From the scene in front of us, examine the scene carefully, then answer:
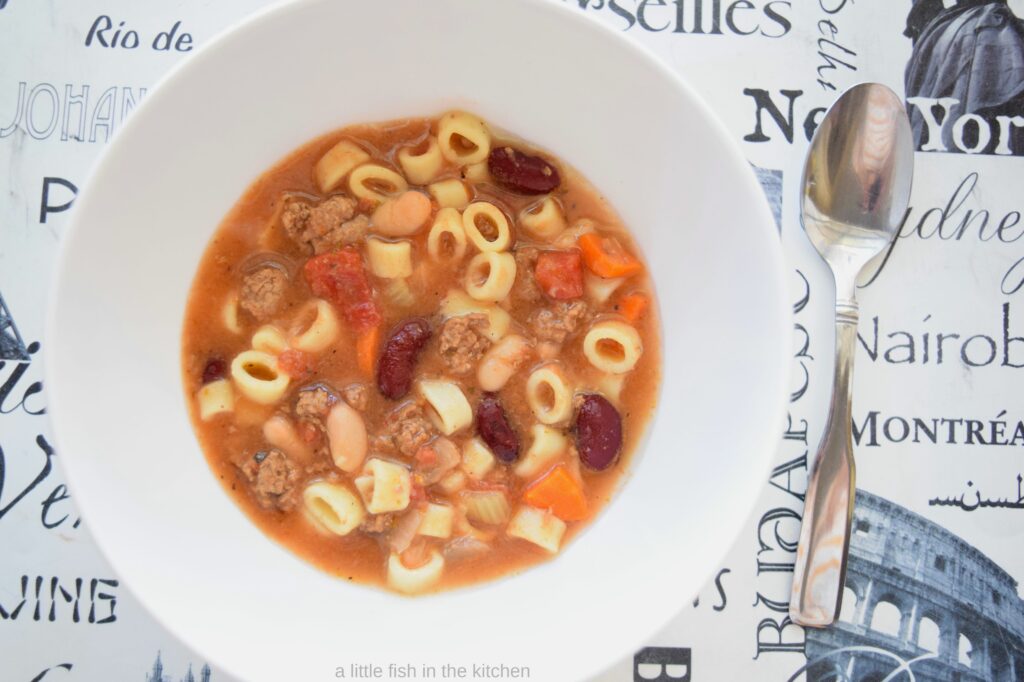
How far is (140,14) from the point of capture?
312cm

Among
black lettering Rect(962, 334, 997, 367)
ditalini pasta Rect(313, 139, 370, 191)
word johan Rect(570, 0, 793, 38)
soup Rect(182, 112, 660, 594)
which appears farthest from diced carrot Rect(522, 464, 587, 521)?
word johan Rect(570, 0, 793, 38)

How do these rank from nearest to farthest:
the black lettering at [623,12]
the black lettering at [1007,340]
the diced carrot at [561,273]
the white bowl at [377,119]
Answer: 1. the white bowl at [377,119]
2. the diced carrot at [561,273]
3. the black lettering at [623,12]
4. the black lettering at [1007,340]

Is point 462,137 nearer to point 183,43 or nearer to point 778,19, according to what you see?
point 183,43

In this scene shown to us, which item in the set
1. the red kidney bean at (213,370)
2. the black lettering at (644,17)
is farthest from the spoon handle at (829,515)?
the red kidney bean at (213,370)

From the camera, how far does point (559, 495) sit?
303cm

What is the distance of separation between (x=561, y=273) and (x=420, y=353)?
0.59 meters

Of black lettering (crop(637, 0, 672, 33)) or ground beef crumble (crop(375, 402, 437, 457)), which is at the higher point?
black lettering (crop(637, 0, 672, 33))

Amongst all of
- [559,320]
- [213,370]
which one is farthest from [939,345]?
[213,370]

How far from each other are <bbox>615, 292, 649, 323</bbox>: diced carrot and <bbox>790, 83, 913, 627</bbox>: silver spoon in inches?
27.3

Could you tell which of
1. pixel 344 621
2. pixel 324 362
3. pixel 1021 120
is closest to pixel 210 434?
pixel 324 362

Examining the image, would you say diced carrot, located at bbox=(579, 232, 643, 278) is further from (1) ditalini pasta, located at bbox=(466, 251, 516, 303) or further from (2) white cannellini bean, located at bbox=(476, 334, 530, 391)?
(2) white cannellini bean, located at bbox=(476, 334, 530, 391)

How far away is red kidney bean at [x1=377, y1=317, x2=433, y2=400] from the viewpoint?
116 inches

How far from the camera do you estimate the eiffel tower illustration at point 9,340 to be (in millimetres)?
3068

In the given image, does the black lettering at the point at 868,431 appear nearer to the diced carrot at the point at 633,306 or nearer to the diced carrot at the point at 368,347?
the diced carrot at the point at 633,306
